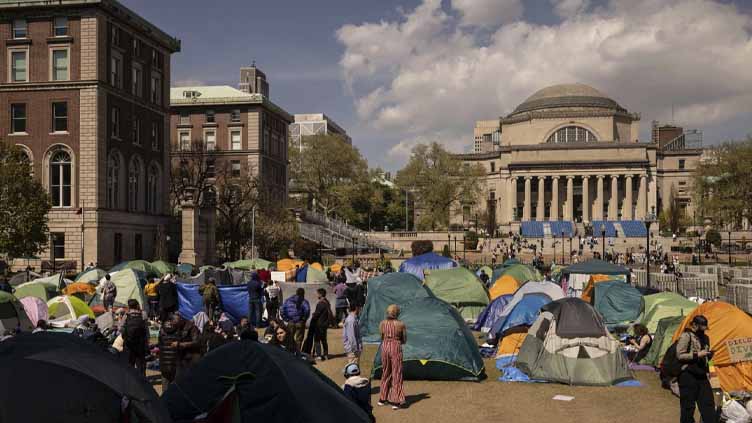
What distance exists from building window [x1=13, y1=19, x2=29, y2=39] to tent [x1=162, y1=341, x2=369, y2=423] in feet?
142

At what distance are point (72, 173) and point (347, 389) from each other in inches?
1552

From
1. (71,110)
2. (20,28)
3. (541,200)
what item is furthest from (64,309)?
(541,200)

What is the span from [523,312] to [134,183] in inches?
1442

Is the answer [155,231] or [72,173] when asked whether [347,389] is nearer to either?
[72,173]

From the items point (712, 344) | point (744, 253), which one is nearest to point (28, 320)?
point (712, 344)

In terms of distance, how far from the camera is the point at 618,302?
2489cm

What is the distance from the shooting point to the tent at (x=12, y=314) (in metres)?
18.2

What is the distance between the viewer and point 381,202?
98312 millimetres

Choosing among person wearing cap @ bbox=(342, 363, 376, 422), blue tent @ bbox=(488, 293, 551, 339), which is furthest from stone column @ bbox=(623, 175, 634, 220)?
person wearing cap @ bbox=(342, 363, 376, 422)

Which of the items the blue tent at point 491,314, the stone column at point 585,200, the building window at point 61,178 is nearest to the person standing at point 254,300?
the blue tent at point 491,314

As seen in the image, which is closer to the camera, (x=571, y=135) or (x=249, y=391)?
(x=249, y=391)

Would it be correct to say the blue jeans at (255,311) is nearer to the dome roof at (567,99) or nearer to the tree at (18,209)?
the tree at (18,209)

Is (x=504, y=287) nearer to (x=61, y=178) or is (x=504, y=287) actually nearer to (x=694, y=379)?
(x=694, y=379)

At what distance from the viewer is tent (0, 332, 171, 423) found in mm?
6930
